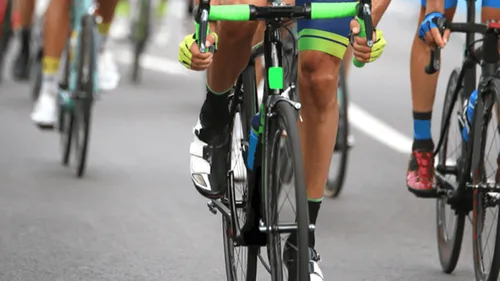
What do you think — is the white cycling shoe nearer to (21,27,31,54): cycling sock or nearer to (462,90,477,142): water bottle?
(462,90,477,142): water bottle

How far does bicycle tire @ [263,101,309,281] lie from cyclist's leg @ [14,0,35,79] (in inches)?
366

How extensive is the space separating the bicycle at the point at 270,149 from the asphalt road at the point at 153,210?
1.23 meters

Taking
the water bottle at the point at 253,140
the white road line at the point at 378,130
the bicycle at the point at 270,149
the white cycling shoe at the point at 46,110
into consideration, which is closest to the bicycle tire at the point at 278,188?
the bicycle at the point at 270,149

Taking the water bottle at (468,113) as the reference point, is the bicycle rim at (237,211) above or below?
below

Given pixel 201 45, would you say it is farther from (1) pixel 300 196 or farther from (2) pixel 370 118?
(2) pixel 370 118

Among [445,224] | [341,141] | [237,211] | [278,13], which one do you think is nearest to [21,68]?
[341,141]

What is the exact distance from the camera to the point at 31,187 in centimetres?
930

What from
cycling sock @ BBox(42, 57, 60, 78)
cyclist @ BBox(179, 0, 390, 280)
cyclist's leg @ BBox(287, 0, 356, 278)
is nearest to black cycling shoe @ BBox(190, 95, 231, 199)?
cyclist @ BBox(179, 0, 390, 280)

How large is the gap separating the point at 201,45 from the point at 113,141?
22.9ft

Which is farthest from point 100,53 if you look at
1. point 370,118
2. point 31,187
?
point 370,118

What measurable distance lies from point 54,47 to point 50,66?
0.15 meters

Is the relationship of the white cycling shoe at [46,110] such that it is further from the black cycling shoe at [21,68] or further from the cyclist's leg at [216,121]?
the black cycling shoe at [21,68]

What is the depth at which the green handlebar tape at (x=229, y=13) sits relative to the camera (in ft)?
15.9

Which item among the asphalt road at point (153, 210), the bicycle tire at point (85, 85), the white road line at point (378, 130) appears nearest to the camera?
the asphalt road at point (153, 210)
